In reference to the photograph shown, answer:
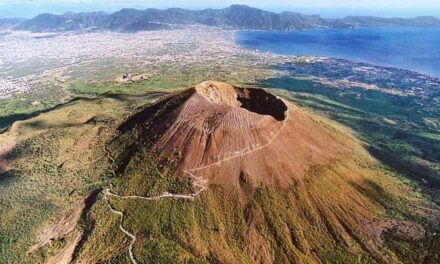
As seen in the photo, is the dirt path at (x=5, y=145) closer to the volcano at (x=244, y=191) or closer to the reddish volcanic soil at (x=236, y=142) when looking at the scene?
the volcano at (x=244, y=191)

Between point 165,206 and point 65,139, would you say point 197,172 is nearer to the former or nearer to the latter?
point 165,206

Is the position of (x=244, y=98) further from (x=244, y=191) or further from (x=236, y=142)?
(x=244, y=191)

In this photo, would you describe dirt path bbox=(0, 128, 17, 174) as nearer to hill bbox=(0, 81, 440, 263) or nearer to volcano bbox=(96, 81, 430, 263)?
hill bbox=(0, 81, 440, 263)

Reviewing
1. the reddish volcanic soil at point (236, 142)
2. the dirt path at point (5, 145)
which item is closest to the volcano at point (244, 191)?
the reddish volcanic soil at point (236, 142)

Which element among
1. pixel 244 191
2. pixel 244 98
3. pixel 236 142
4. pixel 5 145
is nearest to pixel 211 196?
pixel 244 191

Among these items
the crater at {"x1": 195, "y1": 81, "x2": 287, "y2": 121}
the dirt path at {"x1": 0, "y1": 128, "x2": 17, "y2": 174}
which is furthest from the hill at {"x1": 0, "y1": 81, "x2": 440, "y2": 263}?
the dirt path at {"x1": 0, "y1": 128, "x2": 17, "y2": 174}

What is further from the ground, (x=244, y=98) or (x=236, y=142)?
(x=244, y=98)
